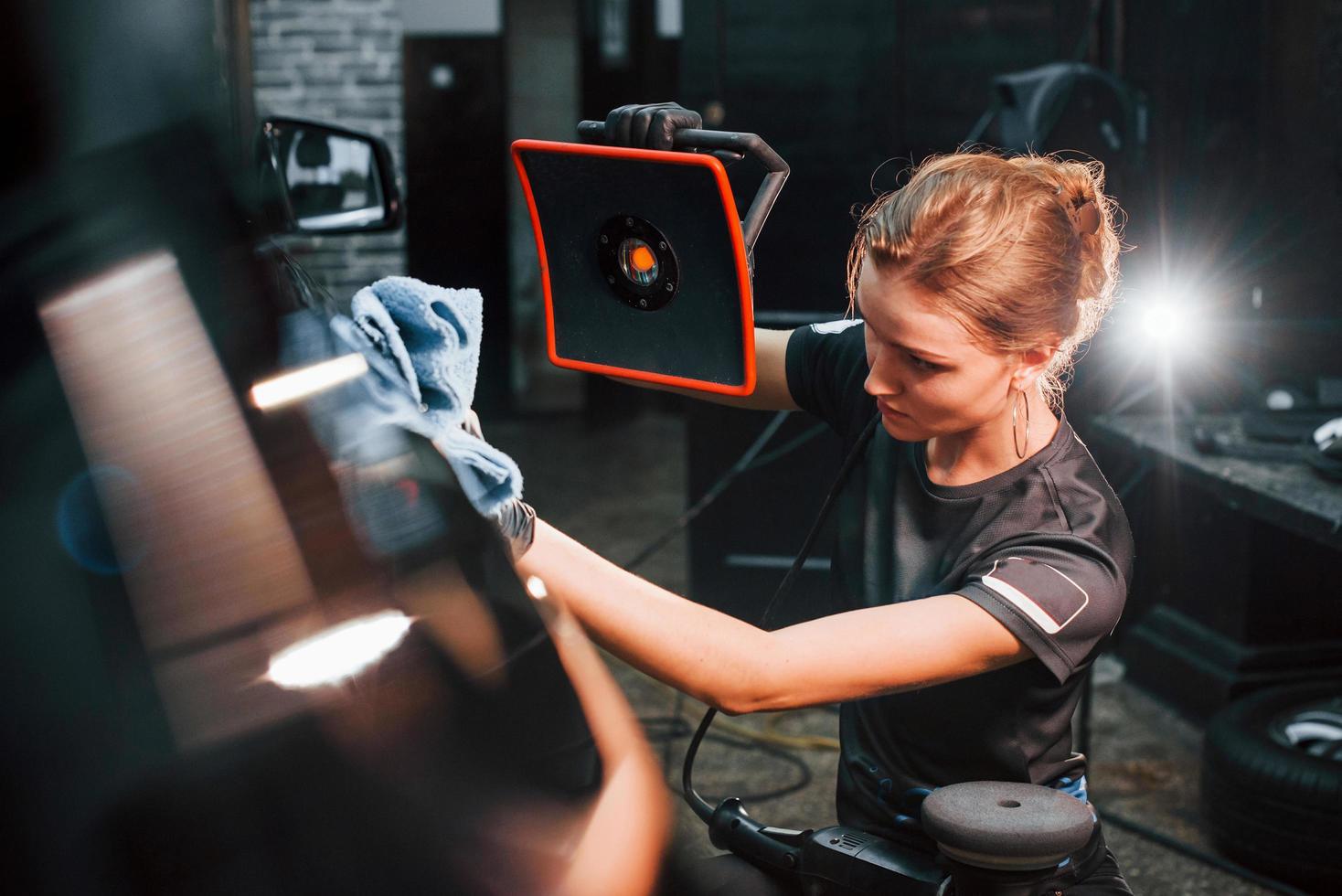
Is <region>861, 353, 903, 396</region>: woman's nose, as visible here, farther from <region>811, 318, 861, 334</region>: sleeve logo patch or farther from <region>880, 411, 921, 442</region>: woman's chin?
<region>811, 318, 861, 334</region>: sleeve logo patch

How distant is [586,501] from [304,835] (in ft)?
16.0

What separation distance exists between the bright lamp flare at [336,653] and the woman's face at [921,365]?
26.4 inches

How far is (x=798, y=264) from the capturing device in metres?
3.77

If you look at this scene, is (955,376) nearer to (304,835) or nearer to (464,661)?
(464,661)

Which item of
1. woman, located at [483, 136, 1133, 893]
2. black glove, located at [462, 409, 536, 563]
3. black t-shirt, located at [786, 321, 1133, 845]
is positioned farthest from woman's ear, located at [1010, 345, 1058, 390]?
black glove, located at [462, 409, 536, 563]

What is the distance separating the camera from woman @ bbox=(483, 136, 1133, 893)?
1370 millimetres

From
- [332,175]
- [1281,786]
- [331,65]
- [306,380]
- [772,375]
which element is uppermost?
[331,65]

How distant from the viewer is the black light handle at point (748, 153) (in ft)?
3.61

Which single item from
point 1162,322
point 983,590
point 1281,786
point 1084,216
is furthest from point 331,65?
point 983,590

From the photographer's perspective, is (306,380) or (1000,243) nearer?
(306,380)

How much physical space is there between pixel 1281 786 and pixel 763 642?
5.73ft

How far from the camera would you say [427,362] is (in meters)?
1.00

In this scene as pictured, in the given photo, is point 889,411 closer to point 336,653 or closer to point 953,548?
point 953,548

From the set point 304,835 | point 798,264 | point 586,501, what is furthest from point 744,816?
point 586,501
